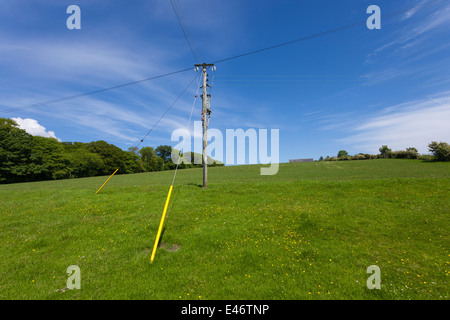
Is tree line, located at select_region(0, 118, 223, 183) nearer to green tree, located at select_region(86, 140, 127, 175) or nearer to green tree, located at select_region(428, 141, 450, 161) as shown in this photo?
green tree, located at select_region(86, 140, 127, 175)

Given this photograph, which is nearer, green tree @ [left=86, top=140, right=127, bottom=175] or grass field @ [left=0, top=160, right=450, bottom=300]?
grass field @ [left=0, top=160, right=450, bottom=300]

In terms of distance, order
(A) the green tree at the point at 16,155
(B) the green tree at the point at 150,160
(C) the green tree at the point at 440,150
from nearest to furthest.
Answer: (C) the green tree at the point at 440,150
(A) the green tree at the point at 16,155
(B) the green tree at the point at 150,160

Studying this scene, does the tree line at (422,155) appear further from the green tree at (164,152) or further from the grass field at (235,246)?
the green tree at (164,152)

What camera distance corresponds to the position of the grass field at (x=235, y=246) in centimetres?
604

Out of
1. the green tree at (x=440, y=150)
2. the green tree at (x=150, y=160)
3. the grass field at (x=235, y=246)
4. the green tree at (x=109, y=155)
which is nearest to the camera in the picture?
the grass field at (x=235, y=246)

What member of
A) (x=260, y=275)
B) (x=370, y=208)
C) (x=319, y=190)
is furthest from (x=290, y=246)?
(x=319, y=190)

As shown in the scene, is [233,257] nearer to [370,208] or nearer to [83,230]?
[83,230]

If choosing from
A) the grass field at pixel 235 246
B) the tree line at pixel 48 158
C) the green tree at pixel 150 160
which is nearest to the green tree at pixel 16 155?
the tree line at pixel 48 158

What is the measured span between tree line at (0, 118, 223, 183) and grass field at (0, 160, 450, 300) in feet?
109

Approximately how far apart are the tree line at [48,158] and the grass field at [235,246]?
3332cm

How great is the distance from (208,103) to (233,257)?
16.9 m

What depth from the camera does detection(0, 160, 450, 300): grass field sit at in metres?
6.04

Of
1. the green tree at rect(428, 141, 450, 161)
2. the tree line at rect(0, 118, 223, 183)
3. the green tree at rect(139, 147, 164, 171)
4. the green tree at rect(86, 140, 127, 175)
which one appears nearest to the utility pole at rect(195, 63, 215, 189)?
the tree line at rect(0, 118, 223, 183)
